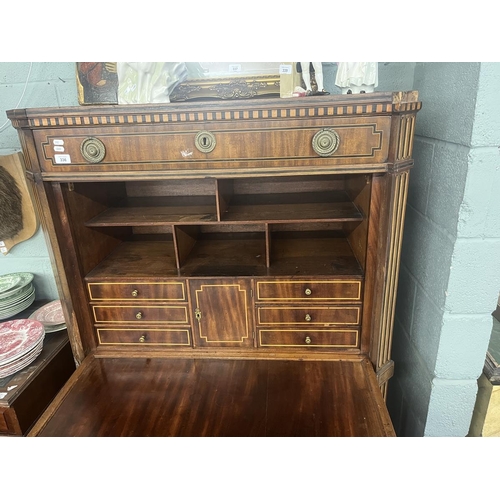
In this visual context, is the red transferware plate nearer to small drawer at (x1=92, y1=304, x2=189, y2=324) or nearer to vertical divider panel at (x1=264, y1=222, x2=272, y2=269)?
small drawer at (x1=92, y1=304, x2=189, y2=324)

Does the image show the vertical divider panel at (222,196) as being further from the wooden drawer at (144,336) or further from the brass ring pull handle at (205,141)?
the wooden drawer at (144,336)

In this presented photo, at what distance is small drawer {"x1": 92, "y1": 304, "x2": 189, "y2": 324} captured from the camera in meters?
1.41

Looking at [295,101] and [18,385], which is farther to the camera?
[18,385]

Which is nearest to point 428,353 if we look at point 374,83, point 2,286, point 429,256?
point 429,256

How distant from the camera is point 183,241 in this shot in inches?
56.4

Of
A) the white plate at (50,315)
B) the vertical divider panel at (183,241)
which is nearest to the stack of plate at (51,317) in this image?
the white plate at (50,315)

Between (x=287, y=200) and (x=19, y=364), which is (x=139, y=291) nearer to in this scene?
(x=19, y=364)

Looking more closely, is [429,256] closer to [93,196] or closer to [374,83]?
[374,83]

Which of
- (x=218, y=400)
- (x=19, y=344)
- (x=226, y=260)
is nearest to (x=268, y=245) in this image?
(x=226, y=260)

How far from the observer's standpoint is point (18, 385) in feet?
4.54

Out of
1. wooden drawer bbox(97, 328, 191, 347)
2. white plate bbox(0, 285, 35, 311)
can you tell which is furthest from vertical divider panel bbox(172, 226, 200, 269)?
white plate bbox(0, 285, 35, 311)

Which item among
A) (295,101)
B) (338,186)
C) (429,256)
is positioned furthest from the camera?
(338,186)

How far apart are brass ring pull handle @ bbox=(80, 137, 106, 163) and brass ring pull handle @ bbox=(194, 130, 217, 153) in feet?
0.97

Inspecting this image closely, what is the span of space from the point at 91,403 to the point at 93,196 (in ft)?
2.39
